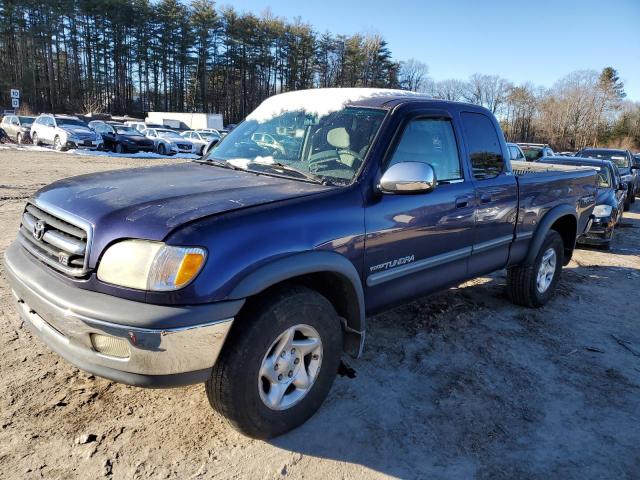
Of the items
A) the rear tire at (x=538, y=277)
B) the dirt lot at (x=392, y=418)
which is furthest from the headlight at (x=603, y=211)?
the dirt lot at (x=392, y=418)

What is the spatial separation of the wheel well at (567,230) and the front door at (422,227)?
7.12ft

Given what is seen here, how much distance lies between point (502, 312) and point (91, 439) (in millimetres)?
3998

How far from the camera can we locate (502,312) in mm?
4949

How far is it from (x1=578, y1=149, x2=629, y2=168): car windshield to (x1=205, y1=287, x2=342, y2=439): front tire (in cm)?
1566

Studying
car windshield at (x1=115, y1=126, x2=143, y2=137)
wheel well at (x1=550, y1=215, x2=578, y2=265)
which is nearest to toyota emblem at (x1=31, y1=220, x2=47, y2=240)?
wheel well at (x1=550, y1=215, x2=578, y2=265)

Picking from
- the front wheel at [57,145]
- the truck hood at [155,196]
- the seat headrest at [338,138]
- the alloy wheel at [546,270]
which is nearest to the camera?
the truck hood at [155,196]

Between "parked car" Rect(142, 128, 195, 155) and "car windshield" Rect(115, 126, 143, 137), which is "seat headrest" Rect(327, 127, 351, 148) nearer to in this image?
"parked car" Rect(142, 128, 195, 155)

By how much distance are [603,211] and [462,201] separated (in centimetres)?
658

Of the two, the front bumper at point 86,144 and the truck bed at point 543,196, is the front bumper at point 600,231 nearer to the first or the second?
the truck bed at point 543,196

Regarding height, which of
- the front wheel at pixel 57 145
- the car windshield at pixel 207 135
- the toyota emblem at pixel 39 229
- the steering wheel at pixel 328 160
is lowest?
the front wheel at pixel 57 145

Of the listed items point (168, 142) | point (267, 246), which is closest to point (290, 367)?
point (267, 246)

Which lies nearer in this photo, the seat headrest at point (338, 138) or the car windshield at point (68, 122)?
the seat headrest at point (338, 138)

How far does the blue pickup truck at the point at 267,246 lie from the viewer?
2156mm

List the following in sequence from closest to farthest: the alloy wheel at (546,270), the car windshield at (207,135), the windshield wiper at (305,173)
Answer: the windshield wiper at (305,173)
the alloy wheel at (546,270)
the car windshield at (207,135)
